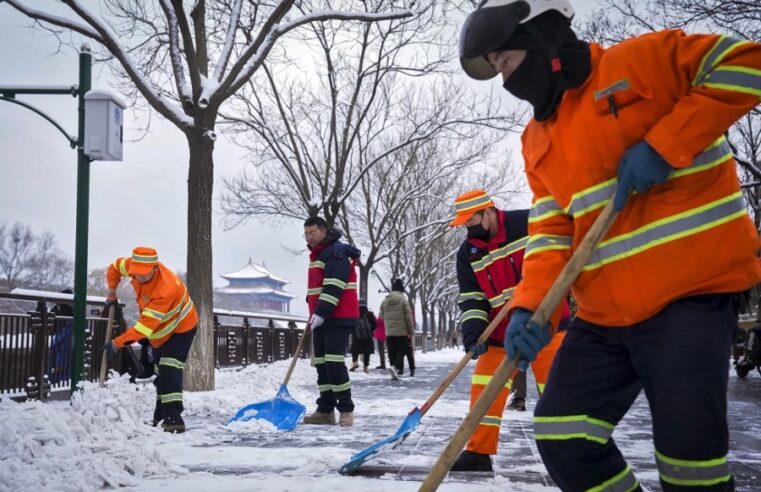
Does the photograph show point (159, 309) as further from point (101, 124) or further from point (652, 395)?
point (652, 395)

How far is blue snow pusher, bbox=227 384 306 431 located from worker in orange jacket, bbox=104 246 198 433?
0.60 metres

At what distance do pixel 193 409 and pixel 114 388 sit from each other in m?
0.89

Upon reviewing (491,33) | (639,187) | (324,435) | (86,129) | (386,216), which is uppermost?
(386,216)

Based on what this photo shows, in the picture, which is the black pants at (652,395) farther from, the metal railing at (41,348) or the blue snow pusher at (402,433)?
the metal railing at (41,348)

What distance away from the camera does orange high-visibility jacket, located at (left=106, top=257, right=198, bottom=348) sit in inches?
239

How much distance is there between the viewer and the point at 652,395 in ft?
7.02

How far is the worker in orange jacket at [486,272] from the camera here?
4.84 metres

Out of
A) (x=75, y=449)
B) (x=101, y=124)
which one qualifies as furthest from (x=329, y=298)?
(x=101, y=124)

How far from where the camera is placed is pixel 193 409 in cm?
792

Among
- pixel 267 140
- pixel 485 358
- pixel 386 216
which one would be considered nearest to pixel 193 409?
pixel 485 358

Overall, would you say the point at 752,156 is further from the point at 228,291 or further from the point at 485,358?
the point at 228,291

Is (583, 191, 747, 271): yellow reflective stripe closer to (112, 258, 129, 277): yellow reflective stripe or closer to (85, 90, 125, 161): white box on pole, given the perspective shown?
(112, 258, 129, 277): yellow reflective stripe

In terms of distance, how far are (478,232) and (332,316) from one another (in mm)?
2456

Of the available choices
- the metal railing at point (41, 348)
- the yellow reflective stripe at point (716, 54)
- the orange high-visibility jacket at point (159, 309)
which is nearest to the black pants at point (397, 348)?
the metal railing at point (41, 348)
